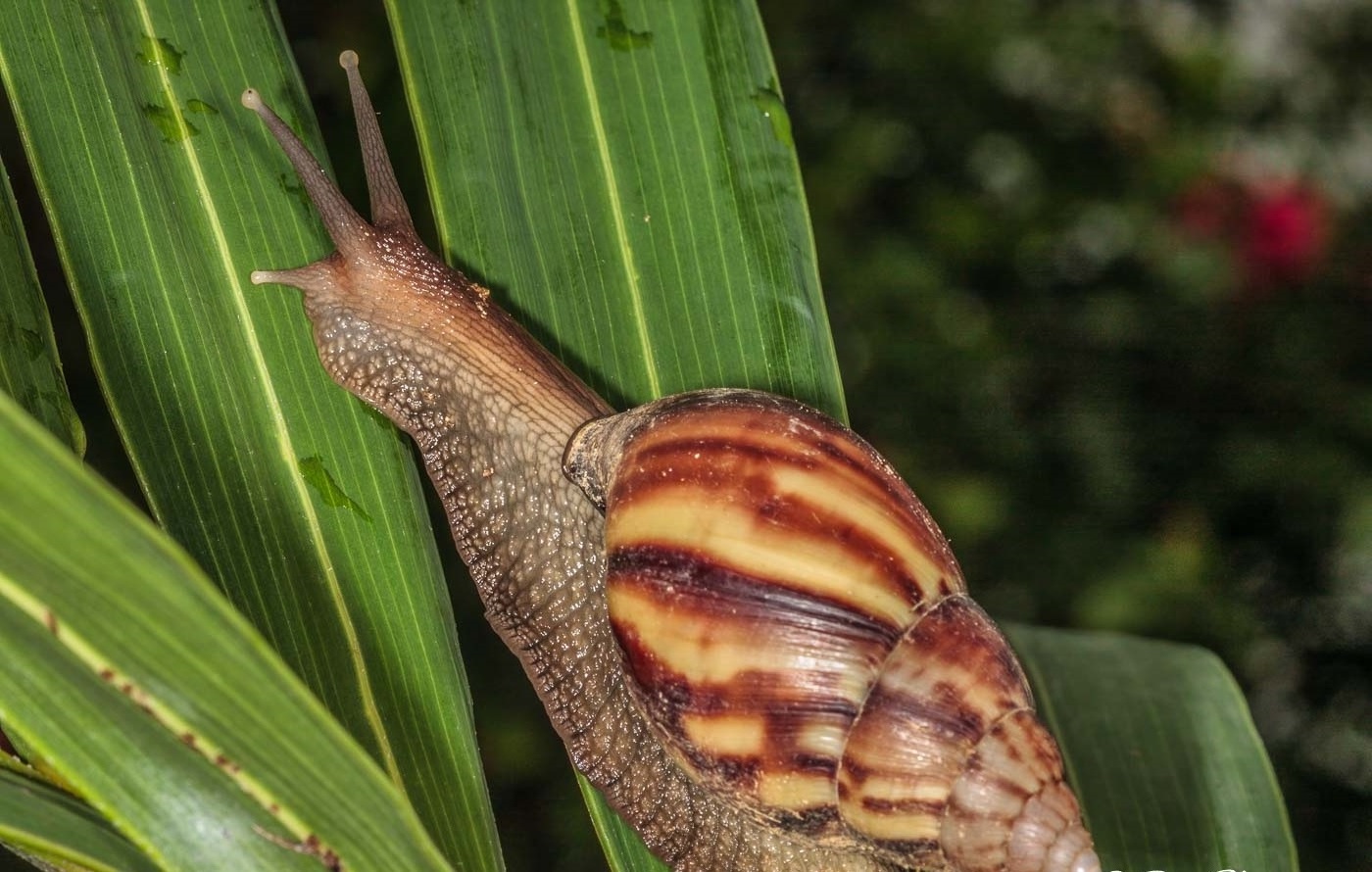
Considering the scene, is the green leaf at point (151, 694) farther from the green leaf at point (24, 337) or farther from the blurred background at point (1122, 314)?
the blurred background at point (1122, 314)

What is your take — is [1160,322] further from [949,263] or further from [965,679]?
[965,679]

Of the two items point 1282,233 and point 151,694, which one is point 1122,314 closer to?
point 1282,233

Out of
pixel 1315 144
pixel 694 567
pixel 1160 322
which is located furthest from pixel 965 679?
pixel 1315 144

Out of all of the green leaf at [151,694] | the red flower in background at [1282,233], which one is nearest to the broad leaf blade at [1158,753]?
the red flower in background at [1282,233]

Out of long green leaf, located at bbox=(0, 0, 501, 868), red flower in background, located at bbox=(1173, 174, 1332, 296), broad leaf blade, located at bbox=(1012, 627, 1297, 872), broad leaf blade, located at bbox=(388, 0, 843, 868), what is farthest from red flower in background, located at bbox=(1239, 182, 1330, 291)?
long green leaf, located at bbox=(0, 0, 501, 868)

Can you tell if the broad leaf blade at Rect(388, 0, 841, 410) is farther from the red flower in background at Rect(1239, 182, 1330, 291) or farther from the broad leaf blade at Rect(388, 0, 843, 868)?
the red flower in background at Rect(1239, 182, 1330, 291)

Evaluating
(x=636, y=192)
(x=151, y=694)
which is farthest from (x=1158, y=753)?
(x=151, y=694)
